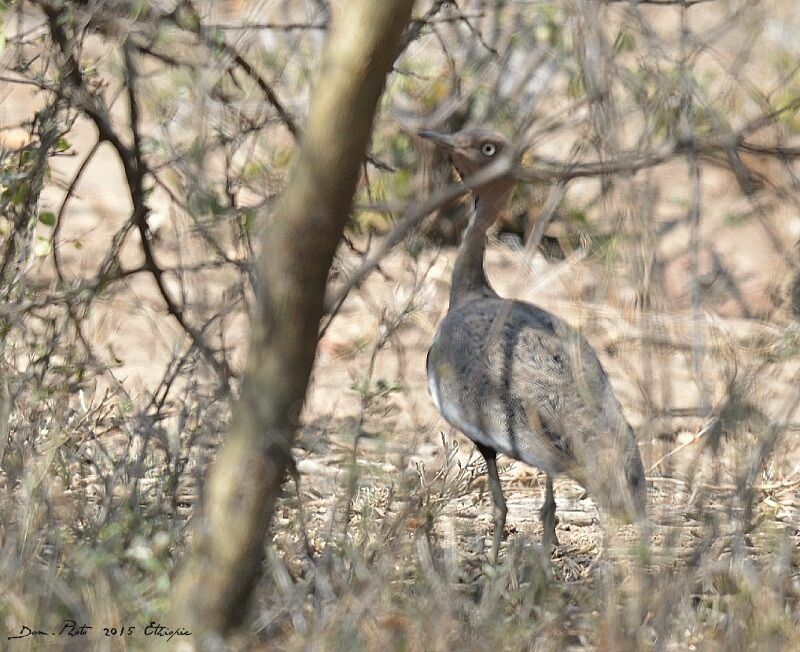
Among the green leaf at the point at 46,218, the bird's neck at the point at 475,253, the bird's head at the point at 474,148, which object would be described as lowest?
the green leaf at the point at 46,218

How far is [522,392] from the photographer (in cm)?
518

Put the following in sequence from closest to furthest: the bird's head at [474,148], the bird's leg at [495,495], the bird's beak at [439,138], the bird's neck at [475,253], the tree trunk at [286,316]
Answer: the tree trunk at [286,316]
the bird's leg at [495,495]
the bird's beak at [439,138]
the bird's head at [474,148]
the bird's neck at [475,253]

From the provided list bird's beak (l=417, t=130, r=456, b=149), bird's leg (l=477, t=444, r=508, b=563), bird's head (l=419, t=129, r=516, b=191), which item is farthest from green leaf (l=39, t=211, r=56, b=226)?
bird's leg (l=477, t=444, r=508, b=563)

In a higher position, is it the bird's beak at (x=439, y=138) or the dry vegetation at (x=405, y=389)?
the bird's beak at (x=439, y=138)

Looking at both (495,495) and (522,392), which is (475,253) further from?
(495,495)

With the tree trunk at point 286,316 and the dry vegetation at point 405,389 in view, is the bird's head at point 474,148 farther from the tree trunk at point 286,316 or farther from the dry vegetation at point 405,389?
the tree trunk at point 286,316

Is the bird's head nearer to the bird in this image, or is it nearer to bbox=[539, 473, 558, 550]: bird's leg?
the bird

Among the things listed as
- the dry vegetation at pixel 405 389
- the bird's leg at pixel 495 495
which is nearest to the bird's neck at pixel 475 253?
the dry vegetation at pixel 405 389

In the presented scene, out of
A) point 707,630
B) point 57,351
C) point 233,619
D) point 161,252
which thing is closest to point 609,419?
point 707,630

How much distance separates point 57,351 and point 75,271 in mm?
2993

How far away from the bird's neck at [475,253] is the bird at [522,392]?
0.23ft

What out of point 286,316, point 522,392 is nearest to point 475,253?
point 522,392

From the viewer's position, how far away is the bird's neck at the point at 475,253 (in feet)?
20.0

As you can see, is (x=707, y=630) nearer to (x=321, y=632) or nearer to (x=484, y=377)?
(x=321, y=632)
